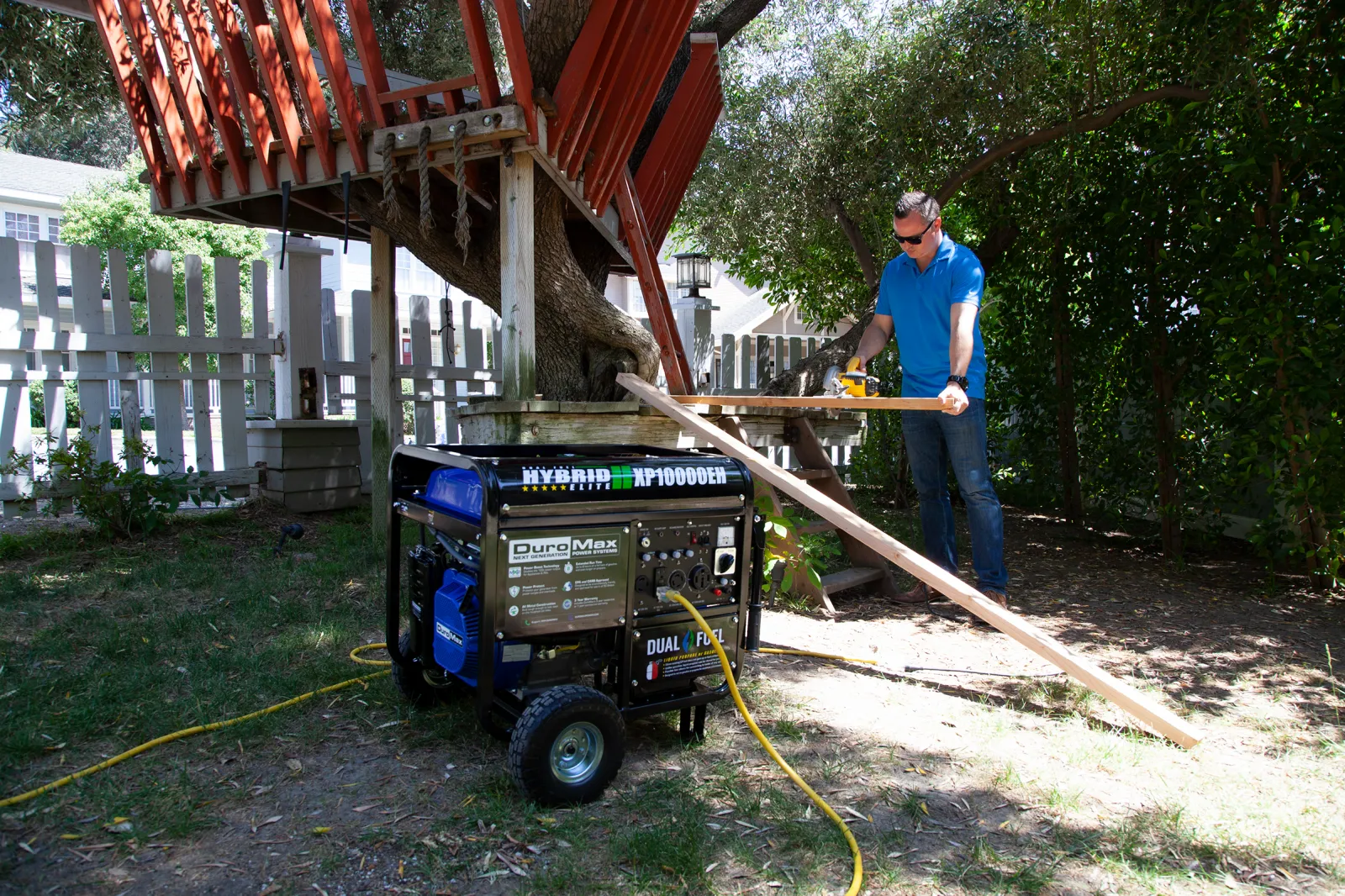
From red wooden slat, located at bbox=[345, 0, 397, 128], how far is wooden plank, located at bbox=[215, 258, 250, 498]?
277 centimetres

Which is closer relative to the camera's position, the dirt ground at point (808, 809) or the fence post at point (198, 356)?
the dirt ground at point (808, 809)

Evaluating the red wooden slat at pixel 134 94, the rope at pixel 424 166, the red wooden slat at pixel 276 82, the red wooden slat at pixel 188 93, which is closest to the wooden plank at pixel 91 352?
the red wooden slat at pixel 134 94

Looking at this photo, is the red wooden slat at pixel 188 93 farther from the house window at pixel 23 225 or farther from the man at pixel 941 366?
the house window at pixel 23 225

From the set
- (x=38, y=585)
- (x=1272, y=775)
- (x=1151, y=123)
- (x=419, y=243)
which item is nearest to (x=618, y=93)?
(x=419, y=243)

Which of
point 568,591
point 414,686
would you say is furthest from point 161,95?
point 568,591

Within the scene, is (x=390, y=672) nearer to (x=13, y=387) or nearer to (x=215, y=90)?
(x=215, y=90)

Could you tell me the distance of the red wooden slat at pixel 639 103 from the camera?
484 centimetres

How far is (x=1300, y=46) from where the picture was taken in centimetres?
488

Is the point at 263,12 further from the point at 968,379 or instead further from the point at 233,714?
the point at 968,379

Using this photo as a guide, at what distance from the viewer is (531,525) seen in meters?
2.43

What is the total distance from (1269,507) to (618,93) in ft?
18.2

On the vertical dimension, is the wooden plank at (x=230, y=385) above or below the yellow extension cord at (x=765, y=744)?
above

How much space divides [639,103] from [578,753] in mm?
3850

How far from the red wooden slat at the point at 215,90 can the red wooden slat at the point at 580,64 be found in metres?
1.98
